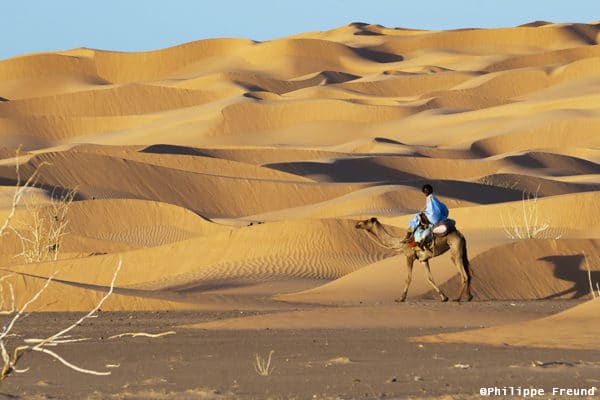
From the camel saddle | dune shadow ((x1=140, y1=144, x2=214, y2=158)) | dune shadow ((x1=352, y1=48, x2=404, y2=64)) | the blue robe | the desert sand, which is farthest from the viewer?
dune shadow ((x1=352, y1=48, x2=404, y2=64))

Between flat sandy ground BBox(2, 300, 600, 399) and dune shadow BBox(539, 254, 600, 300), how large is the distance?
6340 mm

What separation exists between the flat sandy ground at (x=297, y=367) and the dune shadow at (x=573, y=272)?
6340 millimetres

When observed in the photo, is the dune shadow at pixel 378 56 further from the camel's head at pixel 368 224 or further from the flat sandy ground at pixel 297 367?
the flat sandy ground at pixel 297 367

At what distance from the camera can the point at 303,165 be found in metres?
50.9

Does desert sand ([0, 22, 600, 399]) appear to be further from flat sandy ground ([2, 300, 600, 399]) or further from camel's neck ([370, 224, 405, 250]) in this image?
camel's neck ([370, 224, 405, 250])

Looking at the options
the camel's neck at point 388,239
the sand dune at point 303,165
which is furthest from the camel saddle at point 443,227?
the sand dune at point 303,165

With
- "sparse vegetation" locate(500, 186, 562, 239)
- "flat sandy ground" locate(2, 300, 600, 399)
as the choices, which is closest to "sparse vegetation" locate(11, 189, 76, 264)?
"sparse vegetation" locate(500, 186, 562, 239)

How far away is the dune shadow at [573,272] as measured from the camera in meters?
20.8

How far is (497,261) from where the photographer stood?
21094 millimetres

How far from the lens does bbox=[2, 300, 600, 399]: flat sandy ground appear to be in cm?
941

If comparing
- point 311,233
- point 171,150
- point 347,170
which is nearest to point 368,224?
point 311,233

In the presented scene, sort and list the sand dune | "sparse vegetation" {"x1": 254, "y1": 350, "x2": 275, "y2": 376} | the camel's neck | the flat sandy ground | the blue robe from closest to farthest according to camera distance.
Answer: the flat sandy ground < "sparse vegetation" {"x1": 254, "y1": 350, "x2": 275, "y2": 376} < the blue robe < the camel's neck < the sand dune

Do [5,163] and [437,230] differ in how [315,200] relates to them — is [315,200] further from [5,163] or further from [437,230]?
[437,230]

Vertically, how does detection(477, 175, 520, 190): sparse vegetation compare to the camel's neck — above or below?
below
